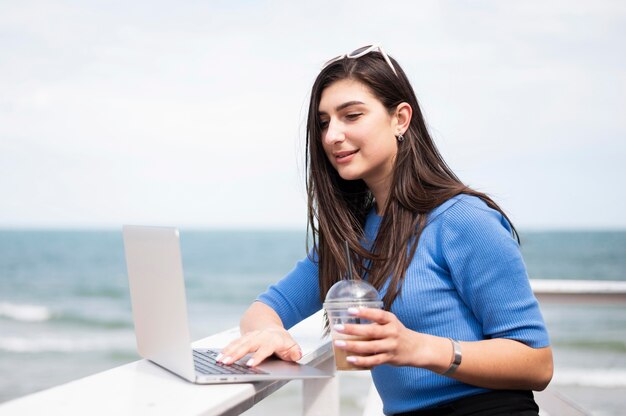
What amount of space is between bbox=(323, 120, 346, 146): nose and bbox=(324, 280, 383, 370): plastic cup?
558 millimetres

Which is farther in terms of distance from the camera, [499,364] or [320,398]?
[320,398]

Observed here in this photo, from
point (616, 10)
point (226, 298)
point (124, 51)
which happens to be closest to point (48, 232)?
point (124, 51)

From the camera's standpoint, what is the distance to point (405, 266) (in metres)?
1.74

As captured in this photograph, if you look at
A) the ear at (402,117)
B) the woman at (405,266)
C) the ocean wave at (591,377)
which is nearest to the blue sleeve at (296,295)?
the woman at (405,266)

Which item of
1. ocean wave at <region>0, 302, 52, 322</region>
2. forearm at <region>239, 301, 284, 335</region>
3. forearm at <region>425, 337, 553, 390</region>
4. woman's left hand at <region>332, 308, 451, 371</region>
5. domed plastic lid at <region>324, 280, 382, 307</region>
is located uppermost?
domed plastic lid at <region>324, 280, 382, 307</region>

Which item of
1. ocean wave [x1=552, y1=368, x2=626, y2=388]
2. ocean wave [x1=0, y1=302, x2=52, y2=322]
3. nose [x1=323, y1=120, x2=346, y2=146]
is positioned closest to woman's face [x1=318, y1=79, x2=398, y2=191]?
nose [x1=323, y1=120, x2=346, y2=146]

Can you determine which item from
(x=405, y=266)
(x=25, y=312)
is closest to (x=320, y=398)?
(x=405, y=266)

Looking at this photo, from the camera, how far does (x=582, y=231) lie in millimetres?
25609

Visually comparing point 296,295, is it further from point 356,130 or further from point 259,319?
point 356,130

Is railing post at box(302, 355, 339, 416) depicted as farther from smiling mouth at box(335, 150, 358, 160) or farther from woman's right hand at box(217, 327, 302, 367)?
smiling mouth at box(335, 150, 358, 160)

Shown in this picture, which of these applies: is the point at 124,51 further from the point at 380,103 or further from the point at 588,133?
the point at 380,103

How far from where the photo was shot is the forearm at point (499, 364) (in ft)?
4.81

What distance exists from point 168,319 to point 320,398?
0.63 m

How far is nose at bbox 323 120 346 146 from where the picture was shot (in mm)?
1847
